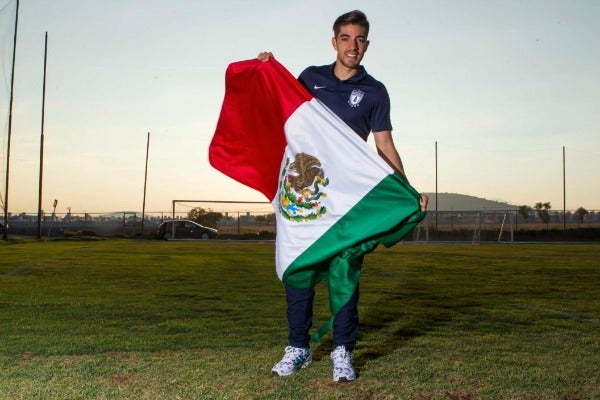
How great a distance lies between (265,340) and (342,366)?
1.51 metres

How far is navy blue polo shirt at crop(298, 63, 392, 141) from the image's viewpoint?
4.29 m

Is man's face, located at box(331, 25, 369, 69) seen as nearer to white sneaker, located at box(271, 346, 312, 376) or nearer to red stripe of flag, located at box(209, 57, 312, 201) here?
red stripe of flag, located at box(209, 57, 312, 201)

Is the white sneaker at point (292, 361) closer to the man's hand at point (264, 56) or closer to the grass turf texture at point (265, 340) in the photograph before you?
the grass turf texture at point (265, 340)

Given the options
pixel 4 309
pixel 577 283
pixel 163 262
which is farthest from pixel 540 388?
pixel 163 262

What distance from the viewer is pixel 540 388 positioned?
397cm

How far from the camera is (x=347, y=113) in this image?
14.3ft

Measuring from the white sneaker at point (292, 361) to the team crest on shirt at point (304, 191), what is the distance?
2.33 ft

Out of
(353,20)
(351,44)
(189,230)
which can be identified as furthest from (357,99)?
(189,230)

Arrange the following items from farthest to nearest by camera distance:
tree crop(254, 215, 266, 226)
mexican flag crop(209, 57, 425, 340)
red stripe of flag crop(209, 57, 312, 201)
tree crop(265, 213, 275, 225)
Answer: tree crop(265, 213, 275, 225)
tree crop(254, 215, 266, 226)
red stripe of flag crop(209, 57, 312, 201)
mexican flag crop(209, 57, 425, 340)

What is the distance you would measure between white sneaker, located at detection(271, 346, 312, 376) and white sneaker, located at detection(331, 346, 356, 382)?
0.23 m

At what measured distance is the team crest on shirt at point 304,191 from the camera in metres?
4.25

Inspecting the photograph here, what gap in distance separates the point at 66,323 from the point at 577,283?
26.2 ft

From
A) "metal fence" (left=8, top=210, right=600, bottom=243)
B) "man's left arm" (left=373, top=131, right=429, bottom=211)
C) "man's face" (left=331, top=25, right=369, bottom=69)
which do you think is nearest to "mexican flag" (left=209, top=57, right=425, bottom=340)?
"man's left arm" (left=373, top=131, right=429, bottom=211)

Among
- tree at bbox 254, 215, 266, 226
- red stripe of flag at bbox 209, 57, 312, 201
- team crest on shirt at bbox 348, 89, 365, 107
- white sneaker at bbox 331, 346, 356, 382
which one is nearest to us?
white sneaker at bbox 331, 346, 356, 382
